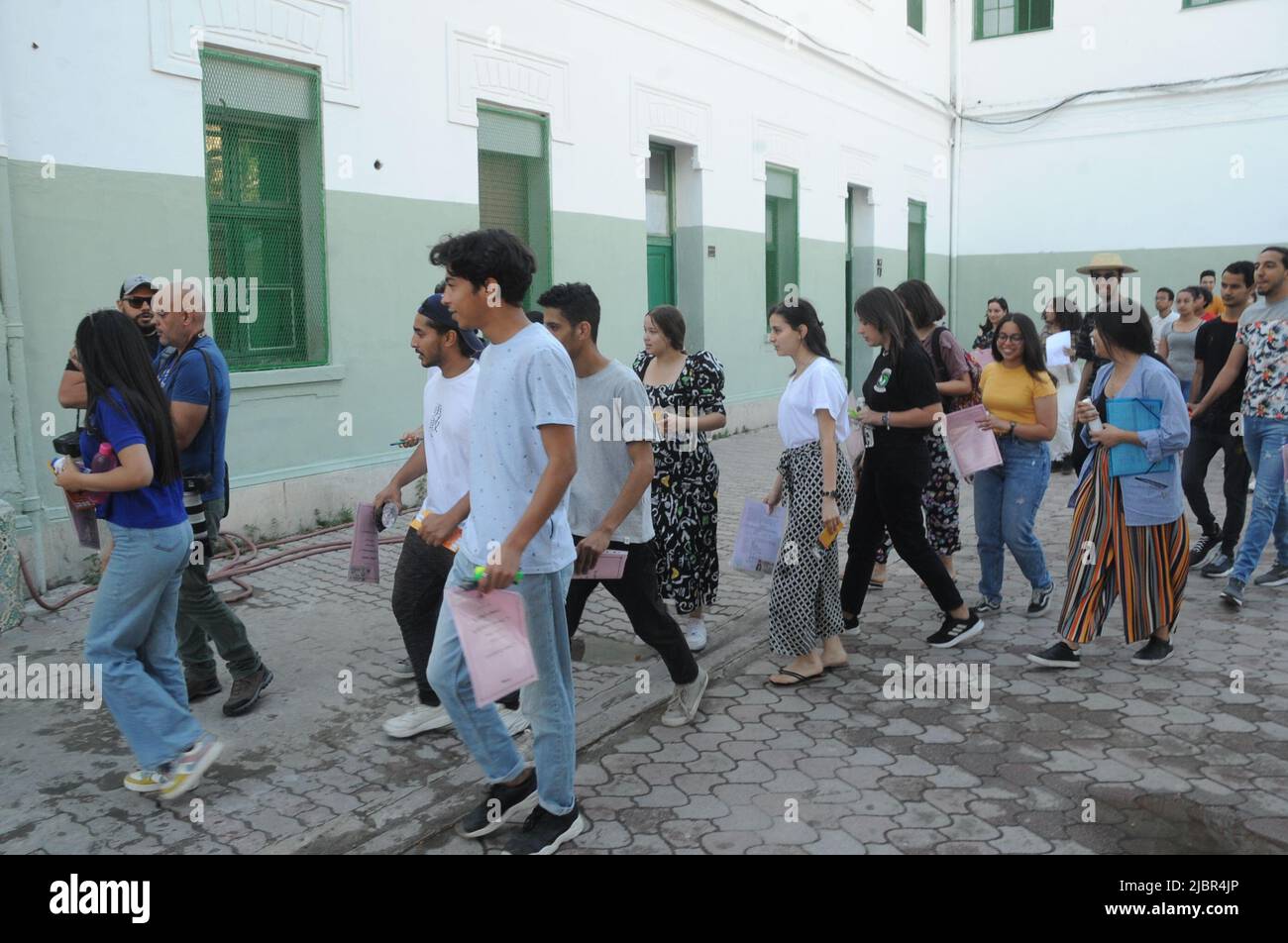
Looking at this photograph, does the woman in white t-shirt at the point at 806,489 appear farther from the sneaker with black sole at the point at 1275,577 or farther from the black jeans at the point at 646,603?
the sneaker with black sole at the point at 1275,577

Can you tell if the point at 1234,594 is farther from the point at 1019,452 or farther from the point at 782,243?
the point at 782,243

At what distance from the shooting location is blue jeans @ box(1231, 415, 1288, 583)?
625cm

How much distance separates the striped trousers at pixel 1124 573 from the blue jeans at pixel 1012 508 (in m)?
0.65

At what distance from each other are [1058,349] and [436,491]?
288 inches

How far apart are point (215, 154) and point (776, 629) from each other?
5.30m

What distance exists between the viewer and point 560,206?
34.2ft

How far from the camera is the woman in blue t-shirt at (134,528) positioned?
369 centimetres

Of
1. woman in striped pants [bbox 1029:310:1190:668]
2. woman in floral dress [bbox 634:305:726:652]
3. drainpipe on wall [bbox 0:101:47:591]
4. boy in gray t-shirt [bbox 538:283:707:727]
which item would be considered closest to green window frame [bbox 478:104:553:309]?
drainpipe on wall [bbox 0:101:47:591]

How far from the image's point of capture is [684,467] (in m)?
5.45

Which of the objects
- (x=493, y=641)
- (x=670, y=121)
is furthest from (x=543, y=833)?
(x=670, y=121)

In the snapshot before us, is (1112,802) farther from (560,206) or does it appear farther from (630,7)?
(630,7)

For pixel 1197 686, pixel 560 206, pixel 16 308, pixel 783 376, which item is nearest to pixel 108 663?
pixel 16 308
